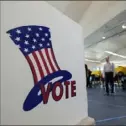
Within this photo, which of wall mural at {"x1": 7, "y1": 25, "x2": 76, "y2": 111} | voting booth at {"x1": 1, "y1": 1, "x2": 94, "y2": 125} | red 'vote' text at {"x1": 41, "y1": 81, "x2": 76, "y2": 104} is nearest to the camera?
voting booth at {"x1": 1, "y1": 1, "x2": 94, "y2": 125}

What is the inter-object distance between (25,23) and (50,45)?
1.23ft

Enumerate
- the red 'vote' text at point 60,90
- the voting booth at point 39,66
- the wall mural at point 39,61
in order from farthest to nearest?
the red 'vote' text at point 60,90 < the wall mural at point 39,61 < the voting booth at point 39,66

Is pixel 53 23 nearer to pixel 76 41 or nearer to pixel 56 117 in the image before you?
pixel 76 41

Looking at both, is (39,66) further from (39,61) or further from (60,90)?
(60,90)

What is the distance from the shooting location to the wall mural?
5.55ft

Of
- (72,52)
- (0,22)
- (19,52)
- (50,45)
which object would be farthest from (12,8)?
(72,52)

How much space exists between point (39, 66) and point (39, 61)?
0.05 meters

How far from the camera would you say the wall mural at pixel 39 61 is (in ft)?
5.55

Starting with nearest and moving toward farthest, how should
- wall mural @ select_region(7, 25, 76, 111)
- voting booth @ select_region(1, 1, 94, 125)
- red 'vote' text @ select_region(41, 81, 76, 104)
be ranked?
voting booth @ select_region(1, 1, 94, 125), wall mural @ select_region(7, 25, 76, 111), red 'vote' text @ select_region(41, 81, 76, 104)

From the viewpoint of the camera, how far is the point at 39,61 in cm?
186

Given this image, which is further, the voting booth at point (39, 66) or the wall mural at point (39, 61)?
the wall mural at point (39, 61)

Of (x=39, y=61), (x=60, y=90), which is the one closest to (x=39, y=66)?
(x=39, y=61)

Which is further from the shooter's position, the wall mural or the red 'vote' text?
the red 'vote' text

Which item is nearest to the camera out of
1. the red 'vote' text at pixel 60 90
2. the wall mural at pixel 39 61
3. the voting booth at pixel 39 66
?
the voting booth at pixel 39 66
